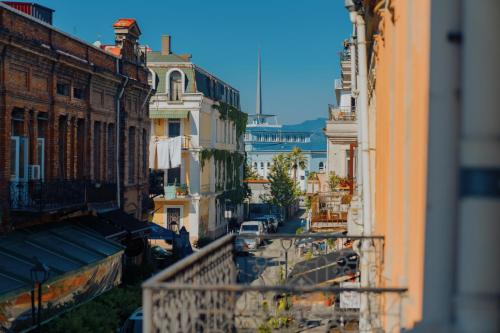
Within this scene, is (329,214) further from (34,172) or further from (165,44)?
(165,44)

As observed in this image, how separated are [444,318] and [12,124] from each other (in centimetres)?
1825

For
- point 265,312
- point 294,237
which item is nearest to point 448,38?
point 265,312

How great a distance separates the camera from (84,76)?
25.4m

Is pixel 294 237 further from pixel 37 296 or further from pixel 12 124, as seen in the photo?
pixel 12 124

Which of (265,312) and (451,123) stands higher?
(451,123)

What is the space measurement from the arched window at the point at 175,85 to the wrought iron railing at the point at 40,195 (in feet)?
88.8

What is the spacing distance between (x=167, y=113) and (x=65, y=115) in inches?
981

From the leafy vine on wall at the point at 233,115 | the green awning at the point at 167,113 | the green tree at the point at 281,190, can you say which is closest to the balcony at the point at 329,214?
the green awning at the point at 167,113

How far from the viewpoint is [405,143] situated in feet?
19.9

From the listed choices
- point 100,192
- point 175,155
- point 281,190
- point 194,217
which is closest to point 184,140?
point 175,155

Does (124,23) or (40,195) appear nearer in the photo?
(40,195)

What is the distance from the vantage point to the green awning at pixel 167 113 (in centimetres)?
4858

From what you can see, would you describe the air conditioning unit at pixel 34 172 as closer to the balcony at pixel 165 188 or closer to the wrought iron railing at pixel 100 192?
the wrought iron railing at pixel 100 192

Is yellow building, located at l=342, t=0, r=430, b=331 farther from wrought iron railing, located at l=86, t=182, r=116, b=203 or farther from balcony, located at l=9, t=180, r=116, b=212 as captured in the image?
wrought iron railing, located at l=86, t=182, r=116, b=203
